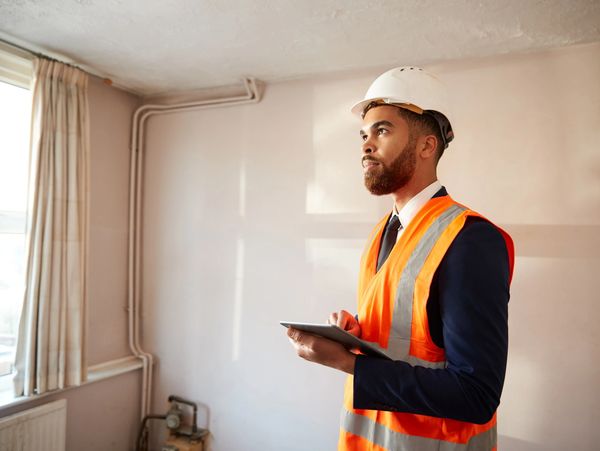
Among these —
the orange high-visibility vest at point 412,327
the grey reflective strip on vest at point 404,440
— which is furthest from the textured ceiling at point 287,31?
the grey reflective strip on vest at point 404,440

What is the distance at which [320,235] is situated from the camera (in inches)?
97.6

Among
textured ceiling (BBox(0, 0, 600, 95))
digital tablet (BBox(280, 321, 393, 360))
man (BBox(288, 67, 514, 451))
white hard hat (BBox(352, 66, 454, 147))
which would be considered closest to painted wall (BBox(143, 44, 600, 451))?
textured ceiling (BBox(0, 0, 600, 95))

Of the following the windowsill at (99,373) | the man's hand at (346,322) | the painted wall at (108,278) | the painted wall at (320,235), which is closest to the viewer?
the man's hand at (346,322)

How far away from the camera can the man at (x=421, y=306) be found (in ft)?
3.16

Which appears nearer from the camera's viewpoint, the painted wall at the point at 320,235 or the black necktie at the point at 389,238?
the black necktie at the point at 389,238

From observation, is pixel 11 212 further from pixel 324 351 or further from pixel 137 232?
pixel 324 351

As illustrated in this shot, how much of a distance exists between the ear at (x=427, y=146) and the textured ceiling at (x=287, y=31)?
0.75 metres

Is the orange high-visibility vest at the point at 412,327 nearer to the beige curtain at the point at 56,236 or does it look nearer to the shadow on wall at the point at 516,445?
the shadow on wall at the point at 516,445

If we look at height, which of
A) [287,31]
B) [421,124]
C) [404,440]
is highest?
[287,31]

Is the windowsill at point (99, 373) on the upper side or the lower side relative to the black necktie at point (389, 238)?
lower

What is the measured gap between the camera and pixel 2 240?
2307mm

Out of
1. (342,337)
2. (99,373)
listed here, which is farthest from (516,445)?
(99,373)

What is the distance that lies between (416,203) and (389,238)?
0.16 metres

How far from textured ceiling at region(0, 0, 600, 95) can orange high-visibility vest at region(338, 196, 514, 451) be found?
1.03m
